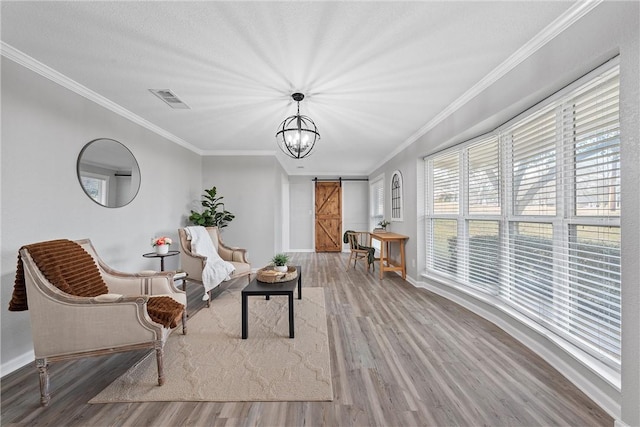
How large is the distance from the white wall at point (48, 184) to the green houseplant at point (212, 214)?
41.4 inches

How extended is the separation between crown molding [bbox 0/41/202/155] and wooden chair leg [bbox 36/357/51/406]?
2314mm

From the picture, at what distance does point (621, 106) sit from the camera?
142 cm

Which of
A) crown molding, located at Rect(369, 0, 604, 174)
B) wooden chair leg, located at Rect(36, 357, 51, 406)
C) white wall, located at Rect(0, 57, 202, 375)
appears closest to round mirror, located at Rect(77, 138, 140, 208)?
white wall, located at Rect(0, 57, 202, 375)

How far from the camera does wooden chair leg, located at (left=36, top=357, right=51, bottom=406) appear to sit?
65.7 inches

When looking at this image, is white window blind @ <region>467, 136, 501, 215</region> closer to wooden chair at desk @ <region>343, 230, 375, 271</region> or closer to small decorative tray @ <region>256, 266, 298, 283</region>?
wooden chair at desk @ <region>343, 230, 375, 271</region>

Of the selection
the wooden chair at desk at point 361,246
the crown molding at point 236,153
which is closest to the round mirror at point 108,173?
the crown molding at point 236,153

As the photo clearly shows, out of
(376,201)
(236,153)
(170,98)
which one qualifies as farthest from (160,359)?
→ (376,201)

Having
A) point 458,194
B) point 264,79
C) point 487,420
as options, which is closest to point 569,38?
point 458,194

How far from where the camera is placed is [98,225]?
2.90 m

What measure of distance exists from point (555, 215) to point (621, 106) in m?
0.95

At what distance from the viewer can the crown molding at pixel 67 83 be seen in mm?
2054

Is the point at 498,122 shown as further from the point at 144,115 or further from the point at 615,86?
the point at 144,115

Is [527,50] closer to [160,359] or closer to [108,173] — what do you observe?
[160,359]

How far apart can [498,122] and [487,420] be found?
2.59 meters
